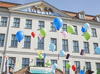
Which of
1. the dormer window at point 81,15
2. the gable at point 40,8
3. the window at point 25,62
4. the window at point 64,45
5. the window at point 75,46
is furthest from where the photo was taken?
the dormer window at point 81,15

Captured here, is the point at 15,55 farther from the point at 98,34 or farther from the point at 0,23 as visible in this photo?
the point at 98,34

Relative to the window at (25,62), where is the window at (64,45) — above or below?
above

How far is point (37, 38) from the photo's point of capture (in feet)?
57.9

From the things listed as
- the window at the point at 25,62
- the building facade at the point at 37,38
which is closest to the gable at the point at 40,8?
the building facade at the point at 37,38

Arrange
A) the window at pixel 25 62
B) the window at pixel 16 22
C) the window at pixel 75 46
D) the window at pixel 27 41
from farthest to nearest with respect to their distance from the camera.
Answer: the window at pixel 75 46 → the window at pixel 16 22 → the window at pixel 27 41 → the window at pixel 25 62

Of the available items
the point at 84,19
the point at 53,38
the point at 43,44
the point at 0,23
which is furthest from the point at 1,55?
the point at 84,19

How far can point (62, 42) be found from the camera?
18766 millimetres

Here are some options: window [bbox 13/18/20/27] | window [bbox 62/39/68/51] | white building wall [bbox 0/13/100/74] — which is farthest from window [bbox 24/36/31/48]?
window [bbox 62/39/68/51]

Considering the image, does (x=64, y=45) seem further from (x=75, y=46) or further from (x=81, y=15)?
(x=81, y=15)

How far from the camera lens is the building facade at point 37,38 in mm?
16375

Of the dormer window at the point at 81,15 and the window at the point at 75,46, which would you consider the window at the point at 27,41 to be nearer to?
the window at the point at 75,46

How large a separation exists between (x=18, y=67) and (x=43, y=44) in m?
5.16

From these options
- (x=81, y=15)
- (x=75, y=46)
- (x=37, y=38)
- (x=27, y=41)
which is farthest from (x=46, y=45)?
(x=81, y=15)

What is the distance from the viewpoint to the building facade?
16375 mm
